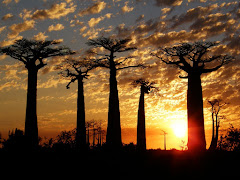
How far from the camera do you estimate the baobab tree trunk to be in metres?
22.6

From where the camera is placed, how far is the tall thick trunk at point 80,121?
3027 centimetres

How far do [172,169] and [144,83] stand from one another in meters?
18.0

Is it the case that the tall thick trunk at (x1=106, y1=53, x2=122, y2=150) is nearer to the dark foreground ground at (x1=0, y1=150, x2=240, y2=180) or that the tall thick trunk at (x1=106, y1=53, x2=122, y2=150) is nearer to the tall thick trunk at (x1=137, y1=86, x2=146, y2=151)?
the dark foreground ground at (x1=0, y1=150, x2=240, y2=180)

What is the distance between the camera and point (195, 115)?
22.8 m

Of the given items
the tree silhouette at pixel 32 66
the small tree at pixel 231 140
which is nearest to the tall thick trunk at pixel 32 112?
the tree silhouette at pixel 32 66

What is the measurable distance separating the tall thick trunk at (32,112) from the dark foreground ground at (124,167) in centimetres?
538

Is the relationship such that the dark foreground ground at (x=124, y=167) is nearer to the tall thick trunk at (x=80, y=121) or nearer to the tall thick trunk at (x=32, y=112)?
the tall thick trunk at (x=32, y=112)

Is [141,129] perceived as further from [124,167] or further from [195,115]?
[124,167]

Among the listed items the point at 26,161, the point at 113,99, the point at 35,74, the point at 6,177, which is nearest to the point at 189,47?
the point at 113,99

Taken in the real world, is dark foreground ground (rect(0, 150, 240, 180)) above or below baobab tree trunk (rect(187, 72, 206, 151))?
below

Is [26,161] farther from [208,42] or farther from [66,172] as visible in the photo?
[208,42]

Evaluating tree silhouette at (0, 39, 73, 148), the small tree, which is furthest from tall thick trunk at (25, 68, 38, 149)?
the small tree

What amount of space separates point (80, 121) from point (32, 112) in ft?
20.8

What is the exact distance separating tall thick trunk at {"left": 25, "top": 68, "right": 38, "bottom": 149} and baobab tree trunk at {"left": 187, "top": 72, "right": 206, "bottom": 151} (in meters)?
11.3
